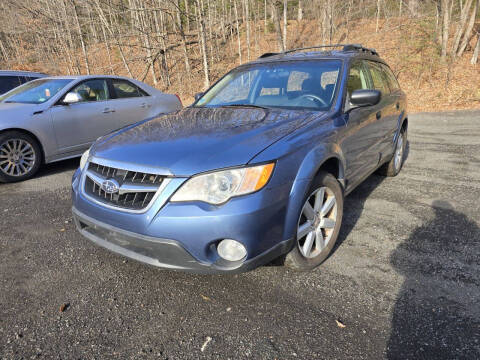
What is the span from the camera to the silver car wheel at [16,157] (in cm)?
494

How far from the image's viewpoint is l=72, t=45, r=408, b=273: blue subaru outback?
78.7 inches

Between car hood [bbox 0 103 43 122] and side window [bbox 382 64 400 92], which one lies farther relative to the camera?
car hood [bbox 0 103 43 122]

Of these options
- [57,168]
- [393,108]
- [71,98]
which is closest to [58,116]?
[71,98]

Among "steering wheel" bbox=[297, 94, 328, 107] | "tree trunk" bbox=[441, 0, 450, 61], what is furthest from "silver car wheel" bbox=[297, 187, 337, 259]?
"tree trunk" bbox=[441, 0, 450, 61]

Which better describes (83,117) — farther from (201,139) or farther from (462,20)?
(462,20)

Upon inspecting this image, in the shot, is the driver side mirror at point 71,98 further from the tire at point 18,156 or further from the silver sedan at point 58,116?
the tire at point 18,156

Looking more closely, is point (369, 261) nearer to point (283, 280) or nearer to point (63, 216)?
point (283, 280)

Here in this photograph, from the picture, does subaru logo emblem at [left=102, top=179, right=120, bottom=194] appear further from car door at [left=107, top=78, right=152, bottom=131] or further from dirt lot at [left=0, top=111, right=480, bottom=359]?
car door at [left=107, top=78, right=152, bottom=131]

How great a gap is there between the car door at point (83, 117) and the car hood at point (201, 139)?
3.02 meters

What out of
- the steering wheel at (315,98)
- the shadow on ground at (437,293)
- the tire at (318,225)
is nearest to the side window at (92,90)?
the steering wheel at (315,98)

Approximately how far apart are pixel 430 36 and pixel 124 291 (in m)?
17.0

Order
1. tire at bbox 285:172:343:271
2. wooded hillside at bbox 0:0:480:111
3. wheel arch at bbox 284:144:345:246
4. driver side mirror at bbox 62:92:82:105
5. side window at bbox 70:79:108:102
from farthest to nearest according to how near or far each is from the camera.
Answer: wooded hillside at bbox 0:0:480:111 < side window at bbox 70:79:108:102 < driver side mirror at bbox 62:92:82:105 < tire at bbox 285:172:343:271 < wheel arch at bbox 284:144:345:246

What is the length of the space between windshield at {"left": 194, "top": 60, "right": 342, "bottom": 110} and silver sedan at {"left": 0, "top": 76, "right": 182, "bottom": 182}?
2.16 m

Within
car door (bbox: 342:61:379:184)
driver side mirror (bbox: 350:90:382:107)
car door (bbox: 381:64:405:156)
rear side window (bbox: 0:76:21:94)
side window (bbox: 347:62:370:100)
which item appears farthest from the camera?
rear side window (bbox: 0:76:21:94)
